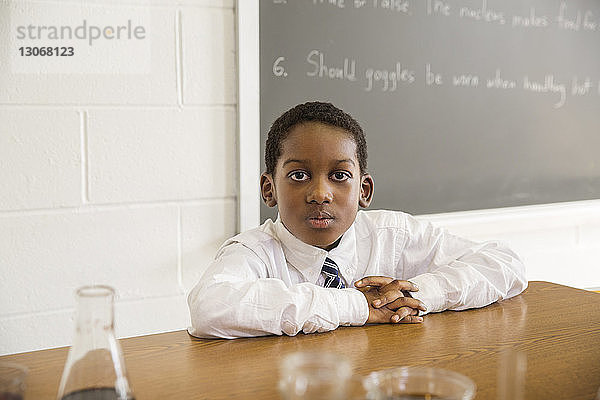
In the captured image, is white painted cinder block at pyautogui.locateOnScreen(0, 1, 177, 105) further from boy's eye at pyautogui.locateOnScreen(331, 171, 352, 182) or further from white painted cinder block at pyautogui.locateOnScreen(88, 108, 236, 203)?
boy's eye at pyautogui.locateOnScreen(331, 171, 352, 182)

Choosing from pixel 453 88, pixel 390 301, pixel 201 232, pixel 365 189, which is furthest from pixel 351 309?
pixel 453 88

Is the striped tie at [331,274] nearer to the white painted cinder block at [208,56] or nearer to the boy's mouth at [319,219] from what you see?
the boy's mouth at [319,219]

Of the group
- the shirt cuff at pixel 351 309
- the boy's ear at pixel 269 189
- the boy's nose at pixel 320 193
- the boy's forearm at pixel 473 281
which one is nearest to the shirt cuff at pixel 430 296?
the boy's forearm at pixel 473 281

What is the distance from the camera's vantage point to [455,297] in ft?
4.27

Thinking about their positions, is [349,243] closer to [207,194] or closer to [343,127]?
[343,127]

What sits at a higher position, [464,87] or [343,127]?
[464,87]

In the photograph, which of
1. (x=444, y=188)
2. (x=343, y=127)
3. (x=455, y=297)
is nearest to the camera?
(x=455, y=297)

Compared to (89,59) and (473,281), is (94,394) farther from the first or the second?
(89,59)

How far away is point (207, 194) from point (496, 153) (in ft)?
3.81

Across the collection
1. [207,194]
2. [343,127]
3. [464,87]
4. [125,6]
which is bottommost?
[207,194]

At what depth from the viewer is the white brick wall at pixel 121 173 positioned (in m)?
1.79

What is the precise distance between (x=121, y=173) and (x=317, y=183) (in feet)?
2.50

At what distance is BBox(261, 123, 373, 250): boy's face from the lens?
135 centimetres

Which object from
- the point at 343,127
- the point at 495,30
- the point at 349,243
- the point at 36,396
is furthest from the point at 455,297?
the point at 495,30
